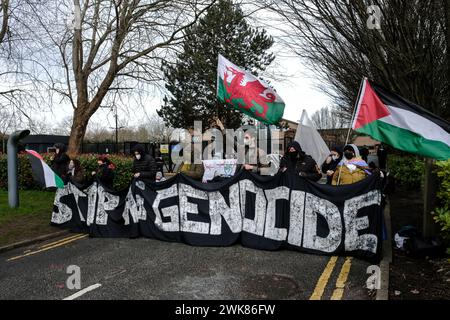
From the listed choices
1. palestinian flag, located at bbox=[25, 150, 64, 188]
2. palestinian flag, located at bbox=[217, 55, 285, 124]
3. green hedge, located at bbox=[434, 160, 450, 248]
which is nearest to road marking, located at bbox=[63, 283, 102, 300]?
palestinian flag, located at bbox=[25, 150, 64, 188]

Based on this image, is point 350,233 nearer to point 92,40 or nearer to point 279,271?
point 279,271

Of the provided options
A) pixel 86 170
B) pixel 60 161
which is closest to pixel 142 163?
pixel 60 161

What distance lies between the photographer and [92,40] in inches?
581

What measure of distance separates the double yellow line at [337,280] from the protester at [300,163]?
84.7 inches

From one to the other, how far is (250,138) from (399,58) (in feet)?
46.7

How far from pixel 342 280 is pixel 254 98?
4.13 metres

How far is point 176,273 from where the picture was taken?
5375 millimetres

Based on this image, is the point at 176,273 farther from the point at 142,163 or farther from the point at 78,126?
the point at 78,126

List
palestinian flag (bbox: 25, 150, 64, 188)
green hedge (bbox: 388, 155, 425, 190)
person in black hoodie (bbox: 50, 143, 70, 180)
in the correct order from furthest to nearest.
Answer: green hedge (bbox: 388, 155, 425, 190), person in black hoodie (bbox: 50, 143, 70, 180), palestinian flag (bbox: 25, 150, 64, 188)

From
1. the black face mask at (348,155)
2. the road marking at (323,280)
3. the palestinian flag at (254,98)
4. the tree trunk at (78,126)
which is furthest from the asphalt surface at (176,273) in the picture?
the tree trunk at (78,126)

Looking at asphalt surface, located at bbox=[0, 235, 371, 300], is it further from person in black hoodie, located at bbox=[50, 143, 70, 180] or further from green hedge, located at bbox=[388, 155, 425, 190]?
green hedge, located at bbox=[388, 155, 425, 190]

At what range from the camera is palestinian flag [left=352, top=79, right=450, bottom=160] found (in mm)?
5449

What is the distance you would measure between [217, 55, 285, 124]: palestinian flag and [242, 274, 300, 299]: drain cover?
353 centimetres
